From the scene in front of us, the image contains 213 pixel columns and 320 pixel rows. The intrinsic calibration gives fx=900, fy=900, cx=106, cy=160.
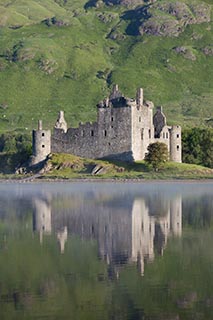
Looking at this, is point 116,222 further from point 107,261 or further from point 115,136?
point 115,136

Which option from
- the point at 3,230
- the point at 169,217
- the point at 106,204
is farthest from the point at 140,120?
the point at 3,230

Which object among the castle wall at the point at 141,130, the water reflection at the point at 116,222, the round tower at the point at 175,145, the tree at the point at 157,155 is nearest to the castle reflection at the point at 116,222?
the water reflection at the point at 116,222

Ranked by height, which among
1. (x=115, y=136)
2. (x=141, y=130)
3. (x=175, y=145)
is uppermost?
(x=141, y=130)

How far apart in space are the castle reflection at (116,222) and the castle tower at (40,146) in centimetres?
4008

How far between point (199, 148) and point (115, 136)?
562 inches

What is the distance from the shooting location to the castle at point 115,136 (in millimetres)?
123312

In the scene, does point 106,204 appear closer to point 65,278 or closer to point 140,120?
point 65,278

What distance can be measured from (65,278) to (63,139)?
Answer: 93.3m

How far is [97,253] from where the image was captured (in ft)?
138

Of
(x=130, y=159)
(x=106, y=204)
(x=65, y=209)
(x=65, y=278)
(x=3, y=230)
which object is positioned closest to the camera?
(x=65, y=278)

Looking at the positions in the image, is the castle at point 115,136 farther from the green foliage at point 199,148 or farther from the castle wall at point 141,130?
the green foliage at point 199,148

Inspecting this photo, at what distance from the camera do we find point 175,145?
416ft

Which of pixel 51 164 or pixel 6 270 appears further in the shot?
pixel 51 164

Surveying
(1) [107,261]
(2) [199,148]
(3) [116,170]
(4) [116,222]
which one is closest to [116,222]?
(4) [116,222]
